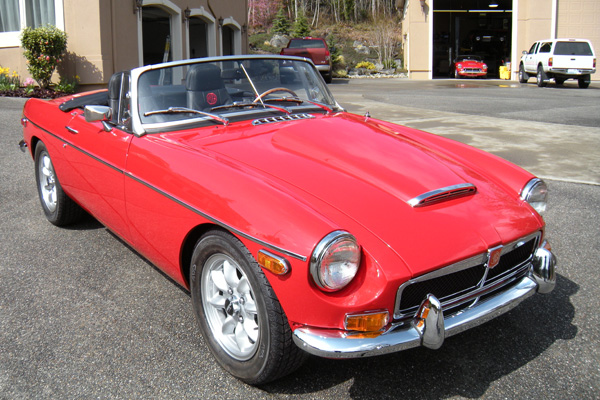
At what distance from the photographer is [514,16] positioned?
27891mm

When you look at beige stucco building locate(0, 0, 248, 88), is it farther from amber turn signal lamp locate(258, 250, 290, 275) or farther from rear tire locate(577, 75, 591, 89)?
rear tire locate(577, 75, 591, 89)

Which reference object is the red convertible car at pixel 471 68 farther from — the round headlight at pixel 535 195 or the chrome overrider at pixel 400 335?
the chrome overrider at pixel 400 335

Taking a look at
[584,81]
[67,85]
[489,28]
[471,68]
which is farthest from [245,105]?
[489,28]

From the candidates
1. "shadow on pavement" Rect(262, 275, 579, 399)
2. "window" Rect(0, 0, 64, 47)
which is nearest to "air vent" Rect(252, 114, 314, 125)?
"shadow on pavement" Rect(262, 275, 579, 399)

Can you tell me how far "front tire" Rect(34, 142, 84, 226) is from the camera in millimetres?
4508

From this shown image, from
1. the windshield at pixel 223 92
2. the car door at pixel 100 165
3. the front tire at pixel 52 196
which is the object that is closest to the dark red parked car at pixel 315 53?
the front tire at pixel 52 196

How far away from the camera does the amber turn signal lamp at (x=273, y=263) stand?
7.42 ft

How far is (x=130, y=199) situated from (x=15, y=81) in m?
12.0

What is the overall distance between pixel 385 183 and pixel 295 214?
635mm

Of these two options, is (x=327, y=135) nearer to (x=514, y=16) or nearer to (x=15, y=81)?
(x=15, y=81)

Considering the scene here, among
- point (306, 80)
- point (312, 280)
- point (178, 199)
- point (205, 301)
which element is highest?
point (306, 80)

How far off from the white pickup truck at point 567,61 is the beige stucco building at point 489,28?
5.47 meters

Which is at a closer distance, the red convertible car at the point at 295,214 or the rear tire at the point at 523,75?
the red convertible car at the point at 295,214

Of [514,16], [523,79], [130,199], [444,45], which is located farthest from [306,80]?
[444,45]
